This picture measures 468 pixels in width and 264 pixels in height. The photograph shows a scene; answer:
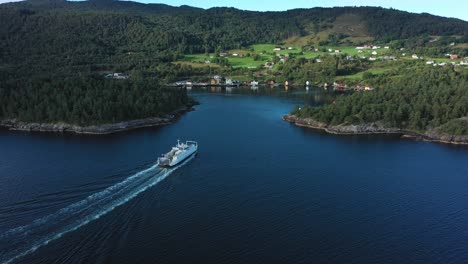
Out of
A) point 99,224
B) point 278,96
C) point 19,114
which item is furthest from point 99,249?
point 278,96

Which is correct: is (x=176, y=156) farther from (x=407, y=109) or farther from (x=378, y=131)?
(x=407, y=109)

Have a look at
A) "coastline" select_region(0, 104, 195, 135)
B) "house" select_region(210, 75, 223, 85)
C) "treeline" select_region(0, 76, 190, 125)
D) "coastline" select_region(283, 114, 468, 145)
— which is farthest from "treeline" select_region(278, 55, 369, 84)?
"coastline" select_region(0, 104, 195, 135)

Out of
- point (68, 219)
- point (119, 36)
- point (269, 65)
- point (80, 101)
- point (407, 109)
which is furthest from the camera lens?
point (119, 36)

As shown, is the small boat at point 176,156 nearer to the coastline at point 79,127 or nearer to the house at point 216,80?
the coastline at point 79,127

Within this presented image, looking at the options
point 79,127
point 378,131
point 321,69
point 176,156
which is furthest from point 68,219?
point 321,69

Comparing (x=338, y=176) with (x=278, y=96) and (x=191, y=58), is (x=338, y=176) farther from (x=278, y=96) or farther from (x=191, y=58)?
(x=191, y=58)

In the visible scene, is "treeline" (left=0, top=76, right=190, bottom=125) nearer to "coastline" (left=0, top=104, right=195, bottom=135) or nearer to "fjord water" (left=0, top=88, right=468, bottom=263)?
"coastline" (left=0, top=104, right=195, bottom=135)

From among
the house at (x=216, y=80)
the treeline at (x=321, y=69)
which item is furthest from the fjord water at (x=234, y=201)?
the treeline at (x=321, y=69)
